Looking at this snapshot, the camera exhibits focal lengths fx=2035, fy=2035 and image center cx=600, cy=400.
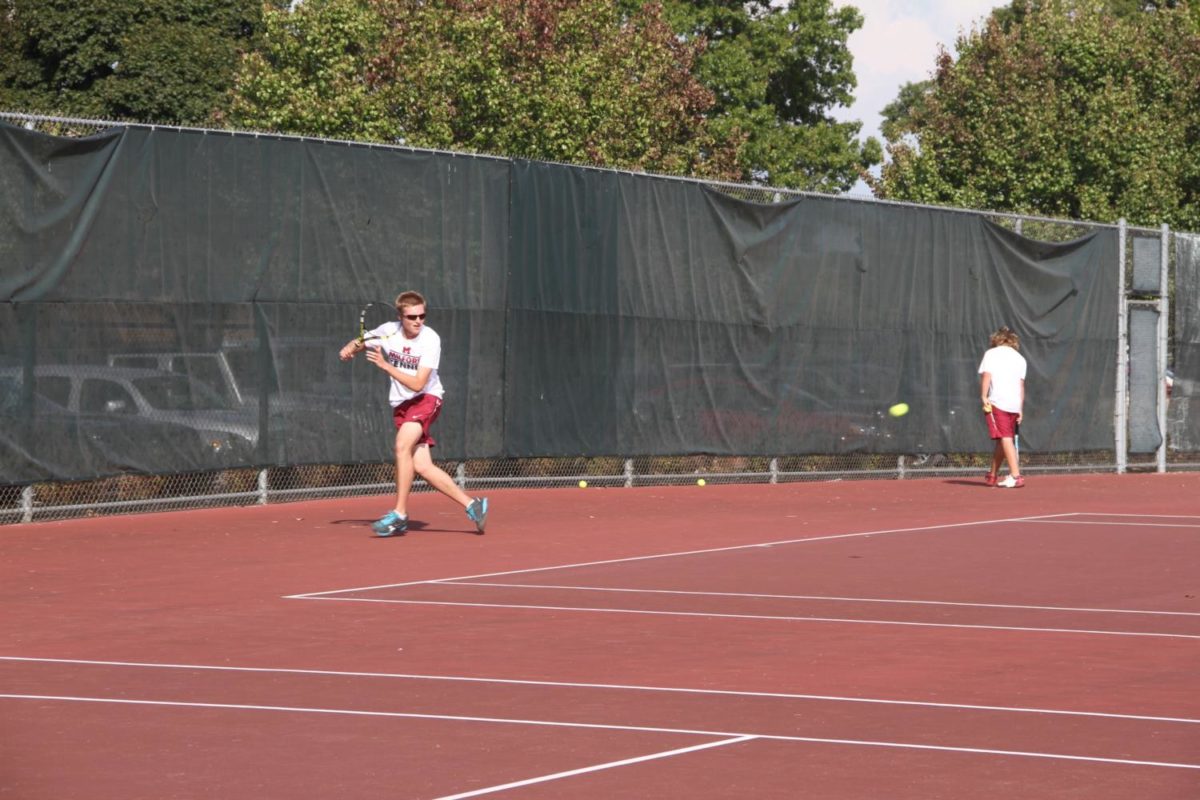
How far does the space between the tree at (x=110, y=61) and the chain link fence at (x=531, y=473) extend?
2215 cm

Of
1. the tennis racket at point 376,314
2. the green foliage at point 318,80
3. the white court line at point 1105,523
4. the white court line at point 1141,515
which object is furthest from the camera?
the green foliage at point 318,80

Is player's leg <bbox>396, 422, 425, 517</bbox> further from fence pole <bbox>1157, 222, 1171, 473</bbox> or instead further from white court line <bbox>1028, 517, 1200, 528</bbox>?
fence pole <bbox>1157, 222, 1171, 473</bbox>

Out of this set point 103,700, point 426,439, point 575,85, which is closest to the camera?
point 103,700

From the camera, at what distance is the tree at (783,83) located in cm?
5228

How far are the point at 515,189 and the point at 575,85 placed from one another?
40.3 feet

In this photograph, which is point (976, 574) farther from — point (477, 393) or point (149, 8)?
point (149, 8)

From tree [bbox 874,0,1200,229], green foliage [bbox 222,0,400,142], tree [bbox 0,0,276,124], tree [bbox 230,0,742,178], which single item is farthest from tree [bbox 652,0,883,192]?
green foliage [bbox 222,0,400,142]

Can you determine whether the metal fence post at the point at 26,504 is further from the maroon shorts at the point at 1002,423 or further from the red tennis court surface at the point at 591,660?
the maroon shorts at the point at 1002,423

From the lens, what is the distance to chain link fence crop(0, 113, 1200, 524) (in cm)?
1541

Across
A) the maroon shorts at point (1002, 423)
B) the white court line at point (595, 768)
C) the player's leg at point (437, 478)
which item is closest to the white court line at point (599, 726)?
the white court line at point (595, 768)

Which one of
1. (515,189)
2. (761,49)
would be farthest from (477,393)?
(761,49)

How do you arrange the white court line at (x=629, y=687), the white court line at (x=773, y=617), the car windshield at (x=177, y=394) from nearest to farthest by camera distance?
the white court line at (x=629, y=687), the white court line at (x=773, y=617), the car windshield at (x=177, y=394)

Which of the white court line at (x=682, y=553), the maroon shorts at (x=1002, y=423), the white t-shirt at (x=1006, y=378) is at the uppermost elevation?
the white t-shirt at (x=1006, y=378)

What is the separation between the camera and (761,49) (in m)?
54.1
